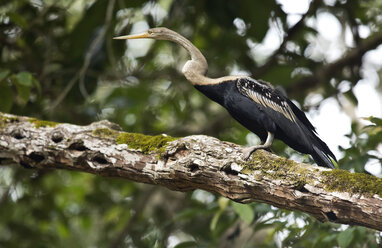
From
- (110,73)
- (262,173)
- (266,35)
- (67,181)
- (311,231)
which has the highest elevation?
(262,173)

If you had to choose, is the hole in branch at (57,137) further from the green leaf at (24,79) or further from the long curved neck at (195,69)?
the long curved neck at (195,69)

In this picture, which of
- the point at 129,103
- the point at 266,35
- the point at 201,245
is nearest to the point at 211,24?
the point at 266,35

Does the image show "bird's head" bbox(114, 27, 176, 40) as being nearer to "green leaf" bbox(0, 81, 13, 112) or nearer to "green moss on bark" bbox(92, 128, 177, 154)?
"green moss on bark" bbox(92, 128, 177, 154)

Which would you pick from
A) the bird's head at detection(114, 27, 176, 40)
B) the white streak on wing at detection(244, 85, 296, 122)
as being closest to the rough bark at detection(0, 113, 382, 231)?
the white streak on wing at detection(244, 85, 296, 122)

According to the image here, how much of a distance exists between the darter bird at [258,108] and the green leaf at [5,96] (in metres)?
1.81

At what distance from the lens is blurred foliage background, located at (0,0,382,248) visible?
19.2 ft

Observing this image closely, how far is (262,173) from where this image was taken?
319 cm

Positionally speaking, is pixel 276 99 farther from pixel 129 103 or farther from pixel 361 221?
pixel 129 103

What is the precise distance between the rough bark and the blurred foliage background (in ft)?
4.96

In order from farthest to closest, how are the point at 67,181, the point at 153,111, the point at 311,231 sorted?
the point at 67,181
the point at 153,111
the point at 311,231

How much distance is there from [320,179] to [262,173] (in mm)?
365

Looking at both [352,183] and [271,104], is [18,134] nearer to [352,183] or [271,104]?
[271,104]

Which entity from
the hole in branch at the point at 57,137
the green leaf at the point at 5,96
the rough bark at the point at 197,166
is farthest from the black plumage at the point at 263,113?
the green leaf at the point at 5,96

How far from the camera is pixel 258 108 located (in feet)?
12.2
